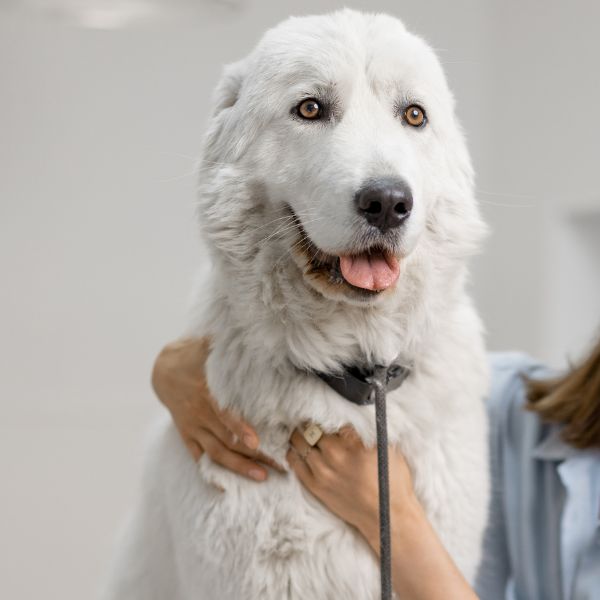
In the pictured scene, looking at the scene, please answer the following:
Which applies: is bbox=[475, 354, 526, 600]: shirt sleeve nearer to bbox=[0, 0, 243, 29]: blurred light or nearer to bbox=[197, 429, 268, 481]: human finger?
bbox=[197, 429, 268, 481]: human finger

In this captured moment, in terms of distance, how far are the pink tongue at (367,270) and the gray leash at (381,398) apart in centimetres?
15

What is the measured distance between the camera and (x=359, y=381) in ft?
4.55

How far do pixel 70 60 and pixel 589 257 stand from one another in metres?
2.24

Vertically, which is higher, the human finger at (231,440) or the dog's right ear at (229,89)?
the dog's right ear at (229,89)

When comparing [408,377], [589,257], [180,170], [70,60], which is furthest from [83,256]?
[408,377]

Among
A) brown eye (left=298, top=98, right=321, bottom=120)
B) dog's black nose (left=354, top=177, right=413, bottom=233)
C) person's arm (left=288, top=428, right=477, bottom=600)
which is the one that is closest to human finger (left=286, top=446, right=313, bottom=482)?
person's arm (left=288, top=428, right=477, bottom=600)

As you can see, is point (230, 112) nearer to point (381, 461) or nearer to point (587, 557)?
point (381, 461)

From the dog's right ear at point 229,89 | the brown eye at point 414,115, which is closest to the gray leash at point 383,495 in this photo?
the brown eye at point 414,115

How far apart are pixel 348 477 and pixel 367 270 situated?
0.32 meters

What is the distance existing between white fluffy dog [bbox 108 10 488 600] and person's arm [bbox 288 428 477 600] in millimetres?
27

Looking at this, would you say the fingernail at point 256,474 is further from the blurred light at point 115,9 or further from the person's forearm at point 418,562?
the blurred light at point 115,9

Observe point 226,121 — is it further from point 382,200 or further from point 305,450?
point 305,450

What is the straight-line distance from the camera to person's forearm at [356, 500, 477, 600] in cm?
135

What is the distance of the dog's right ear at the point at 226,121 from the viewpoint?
1413mm
